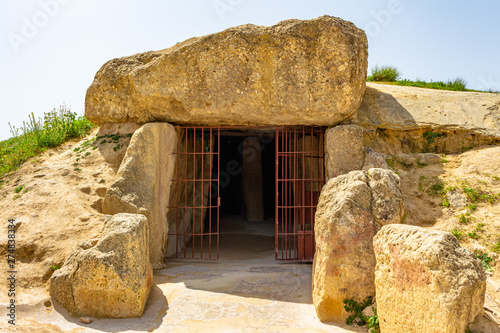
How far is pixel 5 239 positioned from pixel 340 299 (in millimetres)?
4324

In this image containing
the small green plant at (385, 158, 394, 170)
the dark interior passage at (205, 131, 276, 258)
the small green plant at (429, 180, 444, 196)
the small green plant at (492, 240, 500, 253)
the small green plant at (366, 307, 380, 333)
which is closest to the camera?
the small green plant at (366, 307, 380, 333)

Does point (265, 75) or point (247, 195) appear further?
point (247, 195)

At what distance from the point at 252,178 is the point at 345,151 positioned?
5.63 metres

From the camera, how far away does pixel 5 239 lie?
5.23 m

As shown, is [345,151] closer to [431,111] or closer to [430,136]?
[430,136]

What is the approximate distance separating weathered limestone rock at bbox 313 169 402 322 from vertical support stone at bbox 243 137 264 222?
692 centimetres

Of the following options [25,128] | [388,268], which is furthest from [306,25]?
[25,128]

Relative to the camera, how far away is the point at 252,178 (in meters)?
11.7

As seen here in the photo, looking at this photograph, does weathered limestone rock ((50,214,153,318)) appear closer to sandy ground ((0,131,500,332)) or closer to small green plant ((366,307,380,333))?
sandy ground ((0,131,500,332))

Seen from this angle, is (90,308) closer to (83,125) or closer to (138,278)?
(138,278)

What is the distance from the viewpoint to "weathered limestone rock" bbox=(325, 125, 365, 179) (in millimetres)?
6238

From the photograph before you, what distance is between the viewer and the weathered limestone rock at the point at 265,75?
6.20m

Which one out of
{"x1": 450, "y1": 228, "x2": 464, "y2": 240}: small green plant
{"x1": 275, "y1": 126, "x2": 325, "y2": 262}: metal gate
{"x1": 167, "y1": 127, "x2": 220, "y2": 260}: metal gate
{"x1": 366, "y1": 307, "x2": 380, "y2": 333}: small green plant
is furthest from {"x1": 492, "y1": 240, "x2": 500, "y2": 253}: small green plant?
{"x1": 167, "y1": 127, "x2": 220, "y2": 260}: metal gate

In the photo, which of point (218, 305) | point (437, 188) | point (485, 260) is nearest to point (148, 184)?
point (218, 305)
